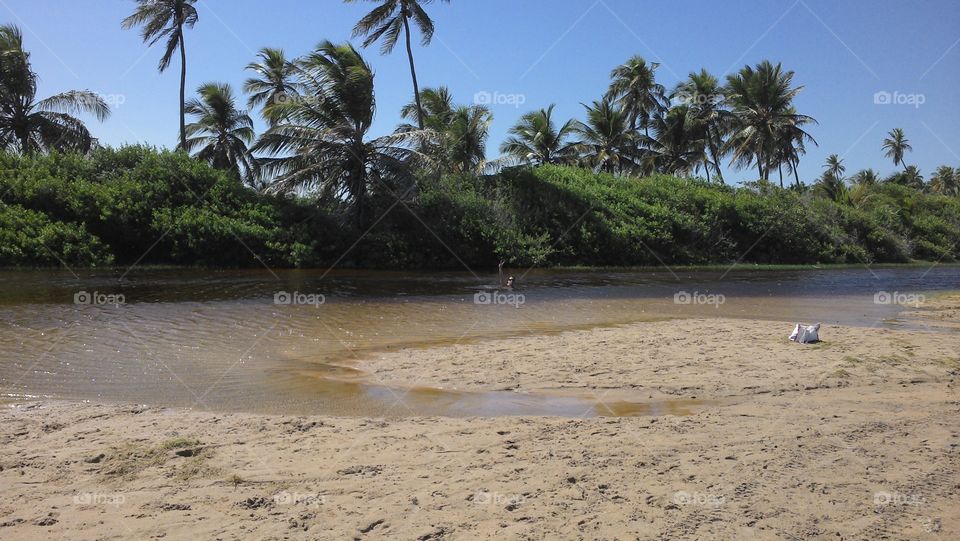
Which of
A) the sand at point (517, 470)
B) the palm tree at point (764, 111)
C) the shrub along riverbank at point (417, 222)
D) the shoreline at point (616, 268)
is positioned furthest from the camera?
the palm tree at point (764, 111)

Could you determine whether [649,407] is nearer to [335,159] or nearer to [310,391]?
[310,391]

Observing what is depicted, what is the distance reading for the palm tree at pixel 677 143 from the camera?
45.2 m

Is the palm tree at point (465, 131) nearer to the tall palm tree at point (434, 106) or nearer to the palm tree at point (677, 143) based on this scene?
the tall palm tree at point (434, 106)

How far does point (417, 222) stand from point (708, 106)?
89.0 ft

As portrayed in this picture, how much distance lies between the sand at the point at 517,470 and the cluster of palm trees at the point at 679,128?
37.0m

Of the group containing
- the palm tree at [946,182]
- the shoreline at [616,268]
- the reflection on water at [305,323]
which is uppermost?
the palm tree at [946,182]

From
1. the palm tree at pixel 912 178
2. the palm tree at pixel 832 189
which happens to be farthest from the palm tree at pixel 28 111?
the palm tree at pixel 912 178

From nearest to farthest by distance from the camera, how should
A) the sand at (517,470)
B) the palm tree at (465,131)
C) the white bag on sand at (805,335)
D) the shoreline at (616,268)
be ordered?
the sand at (517,470), the white bag on sand at (805,335), the shoreline at (616,268), the palm tree at (465,131)

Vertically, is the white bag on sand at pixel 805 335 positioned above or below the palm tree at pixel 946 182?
below

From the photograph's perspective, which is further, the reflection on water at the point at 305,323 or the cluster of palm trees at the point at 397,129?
the cluster of palm trees at the point at 397,129

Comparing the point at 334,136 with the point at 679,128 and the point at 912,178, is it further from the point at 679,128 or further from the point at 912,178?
the point at 912,178

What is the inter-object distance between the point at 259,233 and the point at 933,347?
21460 millimetres

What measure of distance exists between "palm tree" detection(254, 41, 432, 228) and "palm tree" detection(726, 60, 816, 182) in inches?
1081

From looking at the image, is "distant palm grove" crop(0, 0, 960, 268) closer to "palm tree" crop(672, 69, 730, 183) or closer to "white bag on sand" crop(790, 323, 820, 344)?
"palm tree" crop(672, 69, 730, 183)
